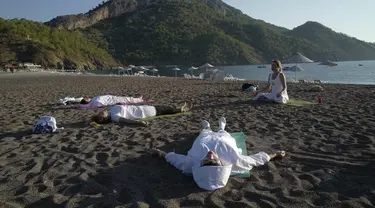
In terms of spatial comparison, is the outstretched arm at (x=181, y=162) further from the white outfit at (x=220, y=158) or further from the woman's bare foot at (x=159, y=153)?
the woman's bare foot at (x=159, y=153)

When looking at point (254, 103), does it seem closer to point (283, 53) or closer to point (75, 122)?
point (75, 122)

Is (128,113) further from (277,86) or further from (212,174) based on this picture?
(277,86)

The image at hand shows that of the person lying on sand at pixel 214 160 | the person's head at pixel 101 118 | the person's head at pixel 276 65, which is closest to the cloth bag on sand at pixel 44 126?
the person's head at pixel 101 118

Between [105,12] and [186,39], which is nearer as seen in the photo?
[186,39]

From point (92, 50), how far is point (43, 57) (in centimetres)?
3668

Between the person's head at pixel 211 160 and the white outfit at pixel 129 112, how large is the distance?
3.88 m

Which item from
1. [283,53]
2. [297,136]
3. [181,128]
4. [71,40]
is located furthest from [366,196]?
[283,53]

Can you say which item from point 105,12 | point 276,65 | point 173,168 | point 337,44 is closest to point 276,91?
point 276,65

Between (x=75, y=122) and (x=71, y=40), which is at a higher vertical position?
(x=71, y=40)

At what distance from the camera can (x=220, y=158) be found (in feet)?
11.9

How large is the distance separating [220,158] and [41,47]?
8044 centimetres

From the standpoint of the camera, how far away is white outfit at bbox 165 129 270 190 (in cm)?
331

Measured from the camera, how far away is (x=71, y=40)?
99062 millimetres

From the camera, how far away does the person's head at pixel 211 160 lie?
10.9ft
